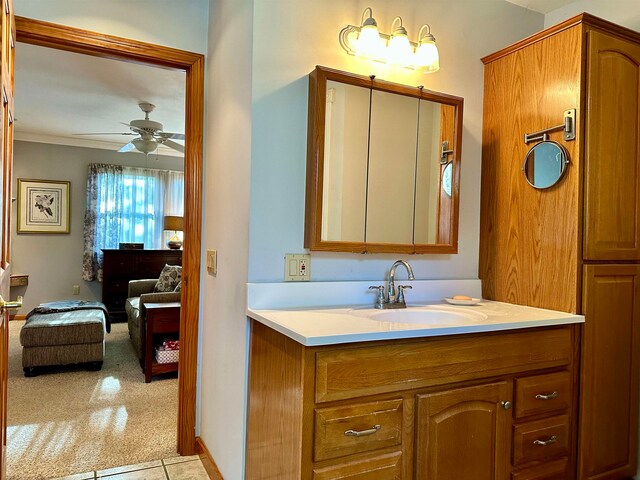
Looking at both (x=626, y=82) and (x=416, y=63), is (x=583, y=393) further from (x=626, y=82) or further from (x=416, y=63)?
(x=416, y=63)

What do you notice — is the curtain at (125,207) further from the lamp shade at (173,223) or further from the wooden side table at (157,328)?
the wooden side table at (157,328)

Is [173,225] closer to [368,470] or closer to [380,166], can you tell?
[380,166]

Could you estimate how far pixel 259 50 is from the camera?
1629mm

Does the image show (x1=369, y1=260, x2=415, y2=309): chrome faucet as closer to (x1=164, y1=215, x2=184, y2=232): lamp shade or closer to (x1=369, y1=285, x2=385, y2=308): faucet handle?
(x1=369, y1=285, x2=385, y2=308): faucet handle

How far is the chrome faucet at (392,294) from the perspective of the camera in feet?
5.77

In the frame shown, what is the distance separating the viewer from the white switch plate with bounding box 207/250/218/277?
1.99 m

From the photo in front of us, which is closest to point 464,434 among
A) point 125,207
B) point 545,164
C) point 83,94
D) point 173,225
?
point 545,164

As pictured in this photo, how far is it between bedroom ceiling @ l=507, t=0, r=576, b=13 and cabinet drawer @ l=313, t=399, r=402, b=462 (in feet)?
7.31

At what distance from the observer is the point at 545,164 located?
1.87 meters

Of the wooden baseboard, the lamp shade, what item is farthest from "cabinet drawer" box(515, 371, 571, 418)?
the lamp shade

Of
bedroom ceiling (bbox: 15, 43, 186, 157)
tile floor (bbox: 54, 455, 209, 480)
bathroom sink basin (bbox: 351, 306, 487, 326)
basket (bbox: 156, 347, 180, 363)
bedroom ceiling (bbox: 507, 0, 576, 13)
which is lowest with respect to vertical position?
tile floor (bbox: 54, 455, 209, 480)

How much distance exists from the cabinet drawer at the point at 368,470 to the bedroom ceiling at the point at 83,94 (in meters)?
2.91

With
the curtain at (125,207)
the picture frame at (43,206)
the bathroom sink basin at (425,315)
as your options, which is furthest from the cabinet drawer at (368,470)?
the picture frame at (43,206)

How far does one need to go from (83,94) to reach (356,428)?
→ 13.0ft
